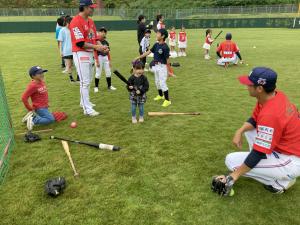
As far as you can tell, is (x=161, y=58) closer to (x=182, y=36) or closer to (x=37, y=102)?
(x=37, y=102)

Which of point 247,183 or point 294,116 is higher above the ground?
point 294,116

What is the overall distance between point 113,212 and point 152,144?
7.16ft

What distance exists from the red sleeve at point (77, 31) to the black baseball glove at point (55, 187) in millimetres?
3508

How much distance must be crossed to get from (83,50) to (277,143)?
483 centimetres

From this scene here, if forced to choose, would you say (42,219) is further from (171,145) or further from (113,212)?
(171,145)

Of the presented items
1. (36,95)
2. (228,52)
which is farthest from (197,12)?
(36,95)

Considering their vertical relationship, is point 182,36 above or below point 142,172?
above

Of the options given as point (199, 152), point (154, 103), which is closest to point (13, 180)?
point (199, 152)

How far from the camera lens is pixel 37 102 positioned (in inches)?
272

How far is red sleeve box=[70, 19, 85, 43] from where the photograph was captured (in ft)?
21.5

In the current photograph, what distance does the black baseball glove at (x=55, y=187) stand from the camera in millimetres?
4105

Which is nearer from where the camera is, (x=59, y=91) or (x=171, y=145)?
(x=171, y=145)

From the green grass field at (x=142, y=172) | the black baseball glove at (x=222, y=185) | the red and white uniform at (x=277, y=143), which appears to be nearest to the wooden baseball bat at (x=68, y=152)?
the green grass field at (x=142, y=172)

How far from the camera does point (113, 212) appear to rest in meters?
3.86
